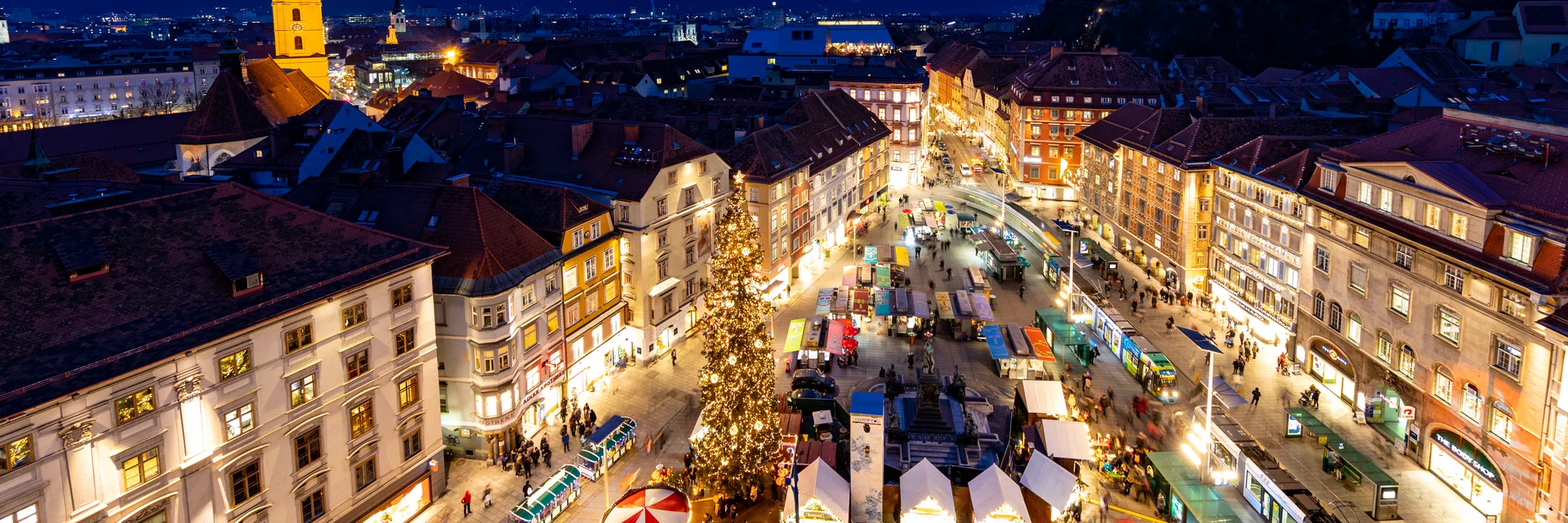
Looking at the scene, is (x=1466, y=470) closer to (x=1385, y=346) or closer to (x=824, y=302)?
(x=1385, y=346)

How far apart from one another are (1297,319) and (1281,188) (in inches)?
319

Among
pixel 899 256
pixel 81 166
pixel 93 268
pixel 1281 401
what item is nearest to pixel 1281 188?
pixel 1281 401

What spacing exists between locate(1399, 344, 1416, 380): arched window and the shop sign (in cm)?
324

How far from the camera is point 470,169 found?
218 feet

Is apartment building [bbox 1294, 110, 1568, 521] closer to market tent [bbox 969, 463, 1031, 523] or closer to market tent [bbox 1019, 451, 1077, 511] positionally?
market tent [bbox 1019, 451, 1077, 511]

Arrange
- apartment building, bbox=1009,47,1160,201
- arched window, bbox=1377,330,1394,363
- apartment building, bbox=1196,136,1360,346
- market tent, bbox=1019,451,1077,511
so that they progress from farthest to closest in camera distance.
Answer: apartment building, bbox=1009,47,1160,201 < apartment building, bbox=1196,136,1360,346 < arched window, bbox=1377,330,1394,363 < market tent, bbox=1019,451,1077,511

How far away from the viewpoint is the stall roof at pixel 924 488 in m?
39.6

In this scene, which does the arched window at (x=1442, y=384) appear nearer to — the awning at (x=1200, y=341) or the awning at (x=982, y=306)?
the awning at (x=1200, y=341)

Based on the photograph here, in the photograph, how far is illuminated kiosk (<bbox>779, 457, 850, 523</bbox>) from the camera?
40000 millimetres

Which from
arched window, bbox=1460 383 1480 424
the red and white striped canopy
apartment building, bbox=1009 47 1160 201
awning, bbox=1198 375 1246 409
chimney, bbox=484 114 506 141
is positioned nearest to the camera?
the red and white striped canopy

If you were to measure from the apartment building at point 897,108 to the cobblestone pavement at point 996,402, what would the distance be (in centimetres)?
4343

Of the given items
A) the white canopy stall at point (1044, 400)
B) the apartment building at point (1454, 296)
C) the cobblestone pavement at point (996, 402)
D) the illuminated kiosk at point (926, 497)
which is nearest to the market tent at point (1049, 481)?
the cobblestone pavement at point (996, 402)

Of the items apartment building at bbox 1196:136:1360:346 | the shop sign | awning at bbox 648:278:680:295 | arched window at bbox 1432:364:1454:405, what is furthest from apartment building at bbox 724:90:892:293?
the shop sign

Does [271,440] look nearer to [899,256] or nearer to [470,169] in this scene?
[470,169]
